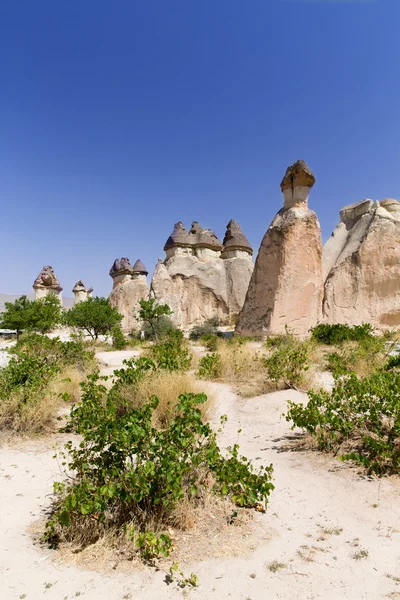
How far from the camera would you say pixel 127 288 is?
1139 inches

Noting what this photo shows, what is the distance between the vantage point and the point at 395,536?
2344mm

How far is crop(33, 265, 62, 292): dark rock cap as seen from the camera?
3241 centimetres

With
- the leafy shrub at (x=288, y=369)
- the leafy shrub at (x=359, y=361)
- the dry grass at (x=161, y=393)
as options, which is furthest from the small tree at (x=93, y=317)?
the dry grass at (x=161, y=393)

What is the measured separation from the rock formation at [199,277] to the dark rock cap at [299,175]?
11.6 metres

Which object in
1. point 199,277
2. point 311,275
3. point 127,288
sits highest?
point 199,277

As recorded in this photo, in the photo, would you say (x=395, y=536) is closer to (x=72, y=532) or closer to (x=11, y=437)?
(x=72, y=532)

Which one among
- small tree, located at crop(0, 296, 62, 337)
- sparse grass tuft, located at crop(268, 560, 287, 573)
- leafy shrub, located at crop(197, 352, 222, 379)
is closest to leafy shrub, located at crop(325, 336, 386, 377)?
leafy shrub, located at crop(197, 352, 222, 379)

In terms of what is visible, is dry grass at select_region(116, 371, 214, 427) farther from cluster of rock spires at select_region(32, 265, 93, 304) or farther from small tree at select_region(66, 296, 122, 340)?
cluster of rock spires at select_region(32, 265, 93, 304)

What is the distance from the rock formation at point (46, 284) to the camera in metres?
32.4

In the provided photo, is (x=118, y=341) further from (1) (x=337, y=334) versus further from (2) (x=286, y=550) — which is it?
(2) (x=286, y=550)

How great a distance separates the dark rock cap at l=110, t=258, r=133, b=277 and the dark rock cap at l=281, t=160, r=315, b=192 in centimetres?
1813

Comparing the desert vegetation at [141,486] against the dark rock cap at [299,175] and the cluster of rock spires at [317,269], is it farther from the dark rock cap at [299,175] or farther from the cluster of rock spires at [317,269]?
the dark rock cap at [299,175]

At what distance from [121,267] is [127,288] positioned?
207 centimetres

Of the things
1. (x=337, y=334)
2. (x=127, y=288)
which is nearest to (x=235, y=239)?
(x=127, y=288)
